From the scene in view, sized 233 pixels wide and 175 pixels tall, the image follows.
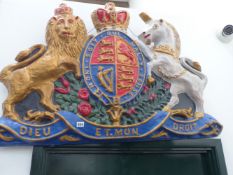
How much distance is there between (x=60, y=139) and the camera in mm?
1229

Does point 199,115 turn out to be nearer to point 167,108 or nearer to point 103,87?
point 167,108

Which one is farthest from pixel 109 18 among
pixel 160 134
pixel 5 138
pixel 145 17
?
pixel 5 138

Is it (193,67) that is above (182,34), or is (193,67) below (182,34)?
below

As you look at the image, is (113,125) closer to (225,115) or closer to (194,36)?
(225,115)

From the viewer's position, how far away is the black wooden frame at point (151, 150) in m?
1.21

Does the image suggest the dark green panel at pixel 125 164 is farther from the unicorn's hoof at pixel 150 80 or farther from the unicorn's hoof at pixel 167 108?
the unicorn's hoof at pixel 150 80

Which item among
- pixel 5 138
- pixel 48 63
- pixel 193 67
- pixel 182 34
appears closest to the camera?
pixel 5 138

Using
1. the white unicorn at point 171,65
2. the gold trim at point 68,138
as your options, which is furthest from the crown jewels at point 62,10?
the gold trim at point 68,138

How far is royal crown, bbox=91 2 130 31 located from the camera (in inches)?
58.9

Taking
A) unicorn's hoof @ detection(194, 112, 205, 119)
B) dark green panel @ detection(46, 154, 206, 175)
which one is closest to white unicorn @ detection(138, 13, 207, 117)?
unicorn's hoof @ detection(194, 112, 205, 119)

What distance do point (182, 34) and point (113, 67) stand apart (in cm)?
63

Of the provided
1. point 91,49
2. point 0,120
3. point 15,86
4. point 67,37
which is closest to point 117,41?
point 91,49

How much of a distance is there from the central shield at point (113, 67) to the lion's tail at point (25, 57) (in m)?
0.21

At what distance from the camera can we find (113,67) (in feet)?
4.64
